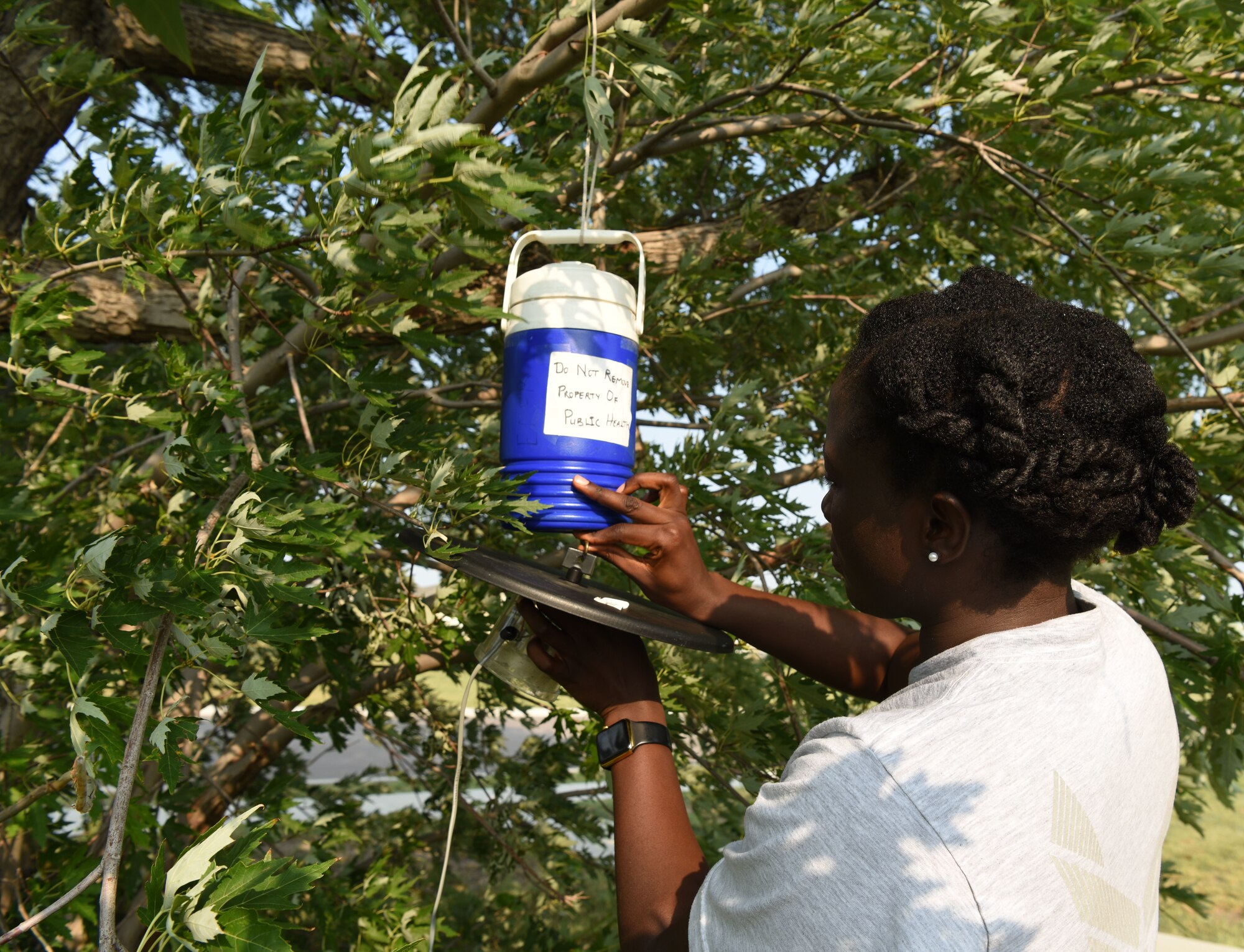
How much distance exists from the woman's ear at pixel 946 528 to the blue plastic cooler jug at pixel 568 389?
1.94 ft

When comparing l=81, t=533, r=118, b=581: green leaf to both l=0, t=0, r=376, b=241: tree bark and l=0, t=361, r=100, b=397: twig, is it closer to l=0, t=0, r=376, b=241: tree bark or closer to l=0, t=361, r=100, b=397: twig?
l=0, t=361, r=100, b=397: twig

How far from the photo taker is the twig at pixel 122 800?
1.21 m

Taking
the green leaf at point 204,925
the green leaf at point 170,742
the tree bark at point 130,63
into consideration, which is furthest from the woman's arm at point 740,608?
the tree bark at point 130,63

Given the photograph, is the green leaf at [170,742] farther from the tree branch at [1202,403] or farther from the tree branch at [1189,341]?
the tree branch at [1189,341]

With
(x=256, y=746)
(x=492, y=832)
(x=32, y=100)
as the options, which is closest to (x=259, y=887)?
(x=492, y=832)

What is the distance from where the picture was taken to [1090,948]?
115 cm

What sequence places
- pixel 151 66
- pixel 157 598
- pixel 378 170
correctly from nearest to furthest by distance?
pixel 378 170 < pixel 157 598 < pixel 151 66

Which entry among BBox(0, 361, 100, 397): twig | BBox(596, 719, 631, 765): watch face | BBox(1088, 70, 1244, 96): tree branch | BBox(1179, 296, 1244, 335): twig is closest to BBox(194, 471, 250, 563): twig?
BBox(0, 361, 100, 397): twig

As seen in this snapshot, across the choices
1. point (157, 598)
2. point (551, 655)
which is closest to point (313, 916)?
point (551, 655)

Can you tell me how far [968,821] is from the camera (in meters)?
1.09

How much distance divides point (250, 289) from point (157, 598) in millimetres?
1060

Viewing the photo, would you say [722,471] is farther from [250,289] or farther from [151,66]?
[151,66]

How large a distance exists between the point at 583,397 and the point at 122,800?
959mm

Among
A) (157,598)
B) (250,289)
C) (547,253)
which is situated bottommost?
(157,598)
